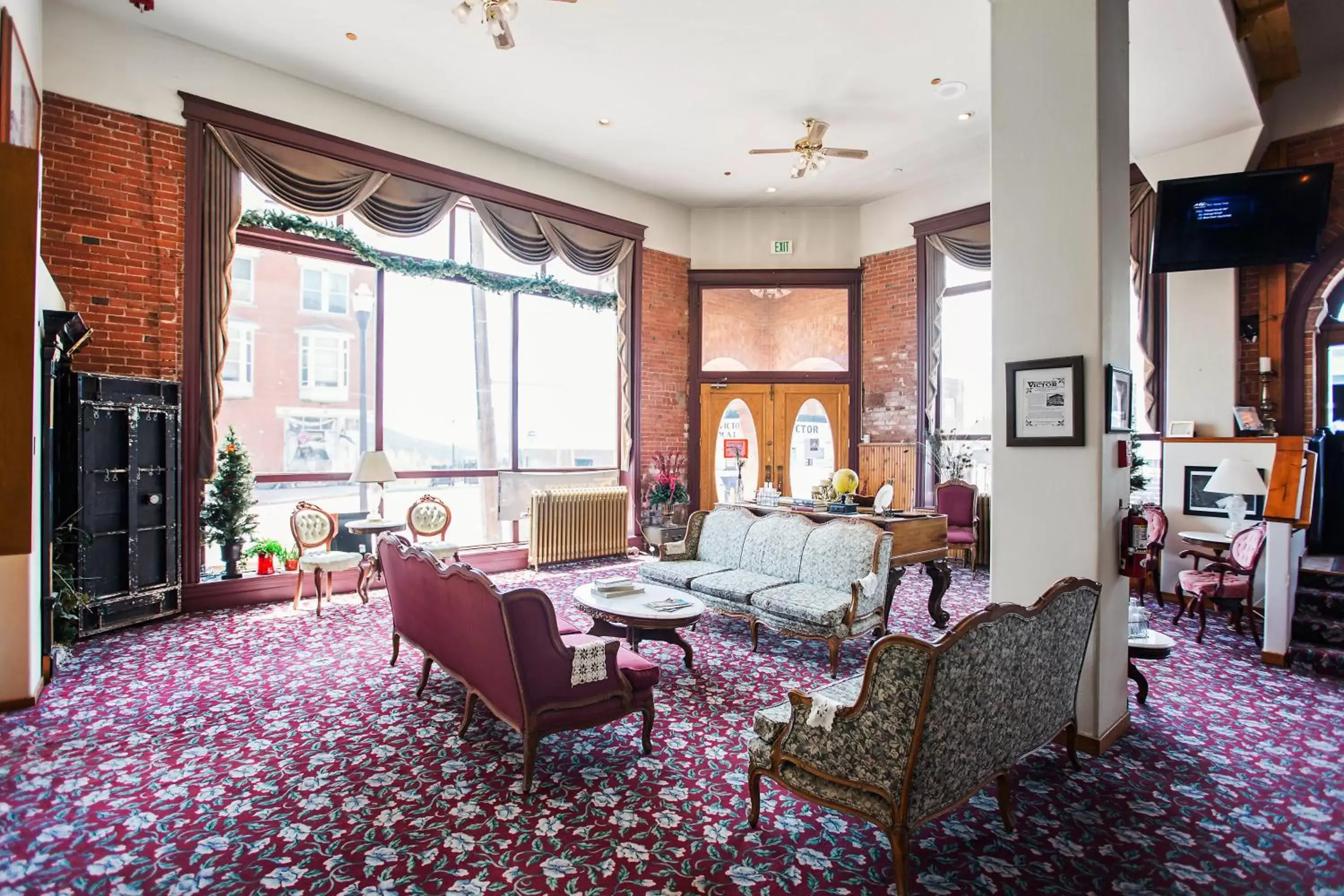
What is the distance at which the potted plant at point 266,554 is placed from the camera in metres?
6.34

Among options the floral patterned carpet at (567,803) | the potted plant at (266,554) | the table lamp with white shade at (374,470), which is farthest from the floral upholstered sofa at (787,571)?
the potted plant at (266,554)

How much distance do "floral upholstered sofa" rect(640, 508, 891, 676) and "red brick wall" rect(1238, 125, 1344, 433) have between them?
4.95 metres

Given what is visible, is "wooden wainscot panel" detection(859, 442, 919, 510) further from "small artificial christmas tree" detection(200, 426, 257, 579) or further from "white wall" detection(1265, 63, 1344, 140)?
"small artificial christmas tree" detection(200, 426, 257, 579)

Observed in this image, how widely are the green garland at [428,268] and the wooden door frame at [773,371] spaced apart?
1597 millimetres

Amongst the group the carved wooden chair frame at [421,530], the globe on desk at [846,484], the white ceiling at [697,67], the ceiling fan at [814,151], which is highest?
the white ceiling at [697,67]

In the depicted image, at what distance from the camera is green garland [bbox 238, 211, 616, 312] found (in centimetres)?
636

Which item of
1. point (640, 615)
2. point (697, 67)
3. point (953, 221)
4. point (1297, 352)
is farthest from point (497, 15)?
point (1297, 352)

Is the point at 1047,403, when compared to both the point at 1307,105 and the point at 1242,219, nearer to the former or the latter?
the point at 1242,219

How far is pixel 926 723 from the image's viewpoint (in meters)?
2.22

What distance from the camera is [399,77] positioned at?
645 centimetres

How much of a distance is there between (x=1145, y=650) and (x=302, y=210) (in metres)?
7.74

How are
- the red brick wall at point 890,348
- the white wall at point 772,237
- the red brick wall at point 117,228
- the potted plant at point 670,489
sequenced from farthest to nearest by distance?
1. the white wall at point 772,237
2. the potted plant at point 670,489
3. the red brick wall at point 890,348
4. the red brick wall at point 117,228

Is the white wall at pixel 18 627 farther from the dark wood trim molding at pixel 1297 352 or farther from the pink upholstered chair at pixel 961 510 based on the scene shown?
the dark wood trim molding at pixel 1297 352

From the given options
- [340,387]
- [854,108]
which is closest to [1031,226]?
[854,108]
